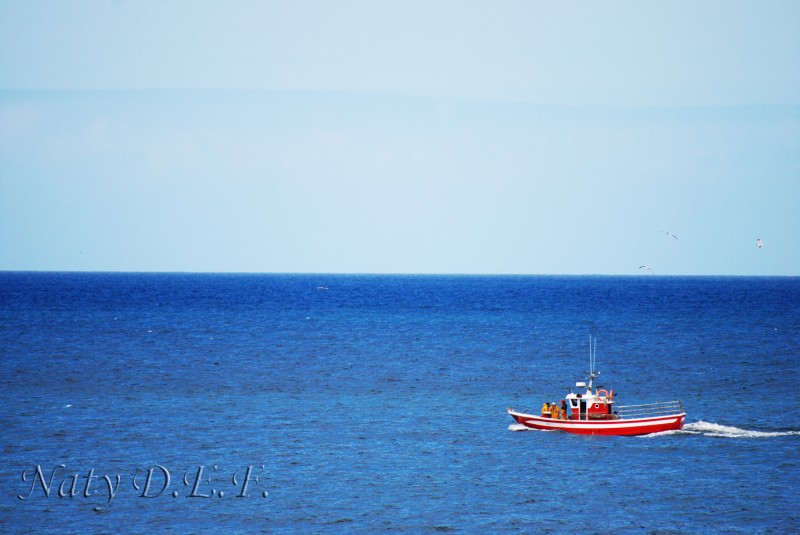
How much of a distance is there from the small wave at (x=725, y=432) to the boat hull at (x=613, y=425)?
36.0 inches

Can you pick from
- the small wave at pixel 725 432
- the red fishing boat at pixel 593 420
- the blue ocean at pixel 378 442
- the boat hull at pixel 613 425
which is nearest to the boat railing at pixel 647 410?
the blue ocean at pixel 378 442

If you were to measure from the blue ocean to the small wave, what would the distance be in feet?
0.74

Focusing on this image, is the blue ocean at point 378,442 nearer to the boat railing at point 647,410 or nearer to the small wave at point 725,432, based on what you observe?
the small wave at point 725,432

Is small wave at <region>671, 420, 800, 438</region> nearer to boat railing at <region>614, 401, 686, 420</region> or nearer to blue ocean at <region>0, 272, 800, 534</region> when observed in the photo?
blue ocean at <region>0, 272, 800, 534</region>

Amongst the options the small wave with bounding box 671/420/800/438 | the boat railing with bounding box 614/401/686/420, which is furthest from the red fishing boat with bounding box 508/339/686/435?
the boat railing with bounding box 614/401/686/420

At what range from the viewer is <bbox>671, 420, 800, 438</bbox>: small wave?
54.4 metres

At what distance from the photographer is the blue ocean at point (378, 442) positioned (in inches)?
1550

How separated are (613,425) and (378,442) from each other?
1472 centimetres

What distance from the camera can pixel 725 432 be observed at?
55.3 meters

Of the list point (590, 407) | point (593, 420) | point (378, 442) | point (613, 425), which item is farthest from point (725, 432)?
point (378, 442)

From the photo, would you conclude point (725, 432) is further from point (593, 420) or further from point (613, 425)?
point (593, 420)

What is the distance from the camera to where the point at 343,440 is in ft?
175

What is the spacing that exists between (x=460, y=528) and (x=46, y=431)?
2879 cm

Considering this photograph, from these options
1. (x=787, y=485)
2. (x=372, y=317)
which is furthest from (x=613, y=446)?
(x=372, y=317)
